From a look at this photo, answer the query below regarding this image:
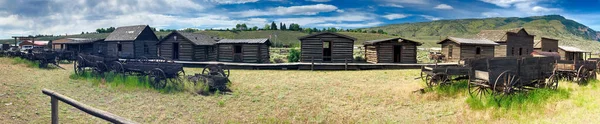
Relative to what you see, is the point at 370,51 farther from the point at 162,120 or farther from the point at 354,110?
the point at 162,120

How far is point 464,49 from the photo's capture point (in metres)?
31.4

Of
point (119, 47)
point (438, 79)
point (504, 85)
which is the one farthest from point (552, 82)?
point (119, 47)

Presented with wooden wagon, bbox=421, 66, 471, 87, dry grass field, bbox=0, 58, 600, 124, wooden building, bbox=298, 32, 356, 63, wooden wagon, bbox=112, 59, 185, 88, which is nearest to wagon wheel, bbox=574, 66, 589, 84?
dry grass field, bbox=0, 58, 600, 124

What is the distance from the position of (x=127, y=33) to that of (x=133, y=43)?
11.6 feet

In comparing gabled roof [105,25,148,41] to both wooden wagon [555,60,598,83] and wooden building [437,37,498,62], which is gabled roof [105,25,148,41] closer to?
wooden building [437,37,498,62]

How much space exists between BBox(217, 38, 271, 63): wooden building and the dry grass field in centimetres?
1321

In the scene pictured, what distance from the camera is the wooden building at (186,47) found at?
30.2 metres

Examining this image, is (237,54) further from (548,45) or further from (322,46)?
(548,45)

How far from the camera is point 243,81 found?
57.4 feet

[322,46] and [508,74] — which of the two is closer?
[508,74]

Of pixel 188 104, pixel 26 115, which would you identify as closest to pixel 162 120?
pixel 188 104

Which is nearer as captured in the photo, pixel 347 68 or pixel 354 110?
pixel 354 110

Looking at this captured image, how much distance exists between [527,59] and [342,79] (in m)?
8.43

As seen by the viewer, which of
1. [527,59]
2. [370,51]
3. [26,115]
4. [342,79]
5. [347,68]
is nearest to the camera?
[26,115]
